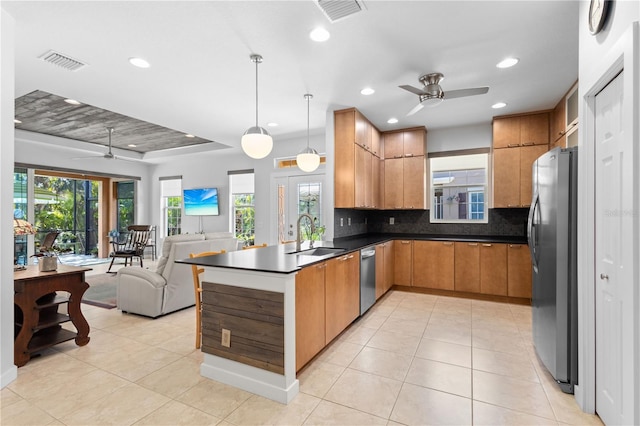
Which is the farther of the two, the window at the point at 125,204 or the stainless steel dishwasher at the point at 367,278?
Result: the window at the point at 125,204

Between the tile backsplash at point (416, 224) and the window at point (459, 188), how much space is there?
13 centimetres

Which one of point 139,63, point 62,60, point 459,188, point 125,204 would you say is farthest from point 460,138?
point 125,204

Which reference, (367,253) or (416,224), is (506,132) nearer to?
(416,224)

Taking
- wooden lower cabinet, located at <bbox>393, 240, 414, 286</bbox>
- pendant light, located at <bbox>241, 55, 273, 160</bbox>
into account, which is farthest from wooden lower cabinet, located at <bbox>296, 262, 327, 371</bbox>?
wooden lower cabinet, located at <bbox>393, 240, 414, 286</bbox>

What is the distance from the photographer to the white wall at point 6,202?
7.30 ft

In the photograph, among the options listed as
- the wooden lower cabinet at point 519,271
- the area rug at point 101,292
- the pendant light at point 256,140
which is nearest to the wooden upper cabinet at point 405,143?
the wooden lower cabinet at point 519,271

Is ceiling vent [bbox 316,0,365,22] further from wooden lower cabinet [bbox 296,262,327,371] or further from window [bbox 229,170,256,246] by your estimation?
window [bbox 229,170,256,246]

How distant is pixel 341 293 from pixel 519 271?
2.87m

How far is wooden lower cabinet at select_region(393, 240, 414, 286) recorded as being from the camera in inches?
191

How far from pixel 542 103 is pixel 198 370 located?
5.19 meters

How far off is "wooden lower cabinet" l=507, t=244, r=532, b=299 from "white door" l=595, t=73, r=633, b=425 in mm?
2533

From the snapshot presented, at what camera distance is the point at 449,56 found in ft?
9.25

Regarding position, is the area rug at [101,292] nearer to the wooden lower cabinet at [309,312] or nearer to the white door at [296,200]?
the white door at [296,200]

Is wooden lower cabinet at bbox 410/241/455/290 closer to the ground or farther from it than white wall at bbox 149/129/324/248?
closer to the ground
